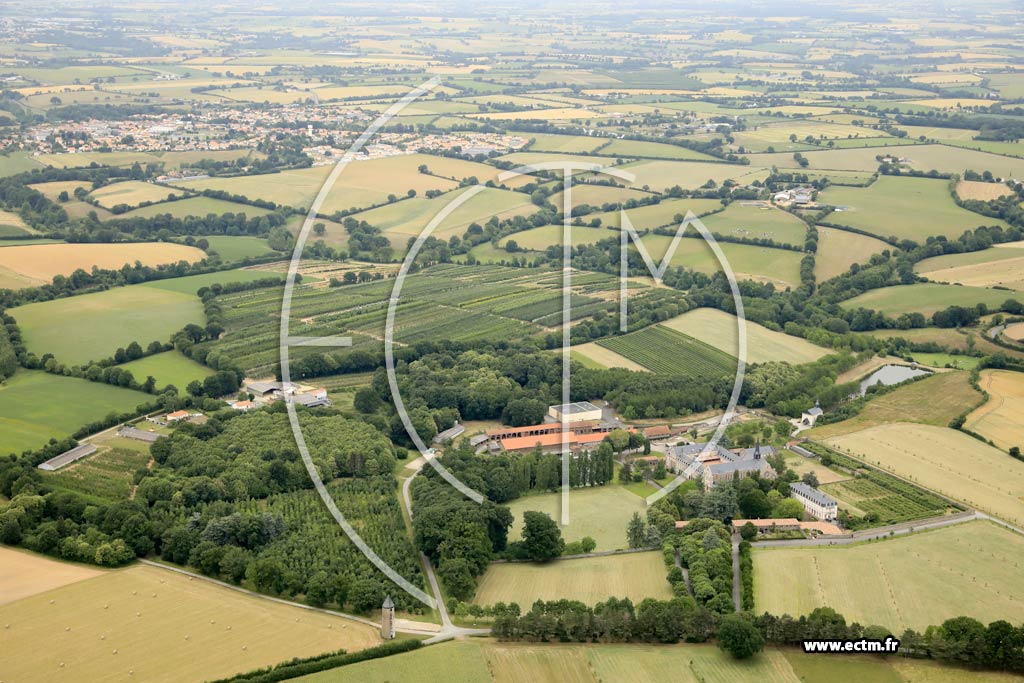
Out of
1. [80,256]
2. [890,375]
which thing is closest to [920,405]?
[890,375]

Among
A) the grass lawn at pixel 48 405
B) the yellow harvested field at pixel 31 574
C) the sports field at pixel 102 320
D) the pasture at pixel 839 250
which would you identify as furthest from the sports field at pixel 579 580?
the pasture at pixel 839 250

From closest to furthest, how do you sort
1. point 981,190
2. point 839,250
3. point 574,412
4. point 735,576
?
point 735,576 → point 574,412 → point 839,250 → point 981,190

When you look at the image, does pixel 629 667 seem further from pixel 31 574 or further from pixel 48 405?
pixel 48 405

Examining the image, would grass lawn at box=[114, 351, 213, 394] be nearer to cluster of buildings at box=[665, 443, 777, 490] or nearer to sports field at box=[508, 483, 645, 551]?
sports field at box=[508, 483, 645, 551]

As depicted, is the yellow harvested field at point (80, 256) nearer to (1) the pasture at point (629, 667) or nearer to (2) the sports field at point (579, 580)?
(2) the sports field at point (579, 580)

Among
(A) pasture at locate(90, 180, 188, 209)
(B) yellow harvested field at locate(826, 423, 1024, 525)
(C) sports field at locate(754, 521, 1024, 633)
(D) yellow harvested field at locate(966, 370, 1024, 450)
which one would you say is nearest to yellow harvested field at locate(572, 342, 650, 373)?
(B) yellow harvested field at locate(826, 423, 1024, 525)

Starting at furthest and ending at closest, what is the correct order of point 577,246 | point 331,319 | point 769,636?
point 577,246, point 331,319, point 769,636

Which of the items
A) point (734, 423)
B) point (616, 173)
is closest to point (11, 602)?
point (734, 423)

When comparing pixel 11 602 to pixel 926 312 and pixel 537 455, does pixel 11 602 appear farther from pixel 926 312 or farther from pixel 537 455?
pixel 926 312
